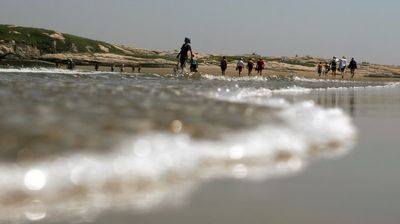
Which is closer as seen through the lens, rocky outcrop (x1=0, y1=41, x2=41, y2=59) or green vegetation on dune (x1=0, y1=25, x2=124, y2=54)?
rocky outcrop (x1=0, y1=41, x2=41, y2=59)

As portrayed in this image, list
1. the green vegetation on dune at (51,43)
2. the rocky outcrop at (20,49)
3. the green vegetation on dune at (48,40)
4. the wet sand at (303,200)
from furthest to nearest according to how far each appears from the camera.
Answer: the green vegetation on dune at (48,40) → the green vegetation on dune at (51,43) → the rocky outcrop at (20,49) → the wet sand at (303,200)

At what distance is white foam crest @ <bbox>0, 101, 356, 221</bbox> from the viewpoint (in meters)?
3.40

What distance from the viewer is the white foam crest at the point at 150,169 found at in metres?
3.40

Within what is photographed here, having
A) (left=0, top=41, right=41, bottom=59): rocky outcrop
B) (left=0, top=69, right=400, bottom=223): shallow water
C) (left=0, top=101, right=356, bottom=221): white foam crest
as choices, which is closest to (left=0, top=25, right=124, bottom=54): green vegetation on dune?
(left=0, top=41, right=41, bottom=59): rocky outcrop

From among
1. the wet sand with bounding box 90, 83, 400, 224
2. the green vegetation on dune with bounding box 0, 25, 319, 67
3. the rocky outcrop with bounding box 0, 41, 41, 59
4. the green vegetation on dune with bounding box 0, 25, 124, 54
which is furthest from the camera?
the green vegetation on dune with bounding box 0, 25, 124, 54

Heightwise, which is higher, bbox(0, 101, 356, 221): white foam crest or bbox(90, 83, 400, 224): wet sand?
bbox(0, 101, 356, 221): white foam crest

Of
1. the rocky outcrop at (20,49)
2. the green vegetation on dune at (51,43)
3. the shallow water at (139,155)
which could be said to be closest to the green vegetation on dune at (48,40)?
the green vegetation on dune at (51,43)

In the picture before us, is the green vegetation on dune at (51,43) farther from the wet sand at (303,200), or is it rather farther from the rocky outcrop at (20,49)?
A: the wet sand at (303,200)

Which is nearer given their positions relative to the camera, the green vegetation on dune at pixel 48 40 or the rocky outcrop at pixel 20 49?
the rocky outcrop at pixel 20 49

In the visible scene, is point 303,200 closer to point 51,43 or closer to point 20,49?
point 20,49

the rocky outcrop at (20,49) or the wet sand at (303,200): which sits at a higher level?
the wet sand at (303,200)

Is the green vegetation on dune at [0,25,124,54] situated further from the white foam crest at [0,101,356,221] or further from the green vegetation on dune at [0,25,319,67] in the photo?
the white foam crest at [0,101,356,221]

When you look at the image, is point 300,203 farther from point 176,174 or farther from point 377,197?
point 176,174

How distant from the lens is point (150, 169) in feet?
13.4
